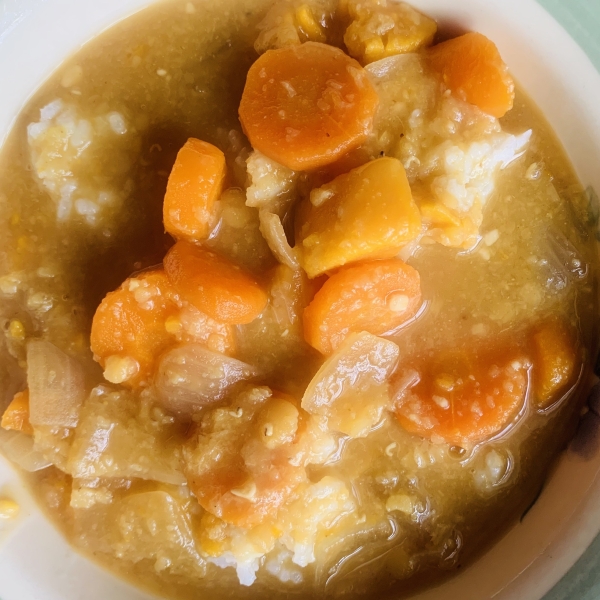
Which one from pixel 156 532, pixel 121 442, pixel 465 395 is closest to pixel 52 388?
pixel 121 442

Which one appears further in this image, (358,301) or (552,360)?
(552,360)

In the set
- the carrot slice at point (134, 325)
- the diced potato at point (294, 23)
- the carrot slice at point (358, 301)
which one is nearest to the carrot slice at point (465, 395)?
the carrot slice at point (358, 301)

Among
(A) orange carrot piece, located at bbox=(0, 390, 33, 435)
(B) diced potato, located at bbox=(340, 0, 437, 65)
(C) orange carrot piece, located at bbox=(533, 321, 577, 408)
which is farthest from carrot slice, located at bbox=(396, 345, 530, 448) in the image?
(A) orange carrot piece, located at bbox=(0, 390, 33, 435)

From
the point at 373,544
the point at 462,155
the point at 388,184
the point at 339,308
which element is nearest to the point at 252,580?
the point at 373,544

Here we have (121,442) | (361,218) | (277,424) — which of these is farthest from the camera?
(121,442)

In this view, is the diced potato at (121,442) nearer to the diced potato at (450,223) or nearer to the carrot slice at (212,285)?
the carrot slice at (212,285)

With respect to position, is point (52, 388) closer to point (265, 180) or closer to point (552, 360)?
point (265, 180)

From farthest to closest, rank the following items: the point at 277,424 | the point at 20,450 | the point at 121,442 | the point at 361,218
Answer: the point at 20,450 → the point at 121,442 → the point at 277,424 → the point at 361,218

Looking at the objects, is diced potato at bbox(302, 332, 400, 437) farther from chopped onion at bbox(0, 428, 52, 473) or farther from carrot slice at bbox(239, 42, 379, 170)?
chopped onion at bbox(0, 428, 52, 473)
